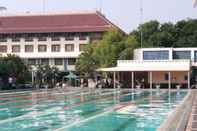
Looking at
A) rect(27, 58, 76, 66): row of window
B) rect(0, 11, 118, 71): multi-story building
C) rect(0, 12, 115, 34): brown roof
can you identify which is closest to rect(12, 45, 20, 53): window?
rect(0, 11, 118, 71): multi-story building

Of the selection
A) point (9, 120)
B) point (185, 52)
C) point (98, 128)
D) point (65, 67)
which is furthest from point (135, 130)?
point (65, 67)

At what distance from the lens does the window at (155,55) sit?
59084mm

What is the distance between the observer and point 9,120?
16.7 metres

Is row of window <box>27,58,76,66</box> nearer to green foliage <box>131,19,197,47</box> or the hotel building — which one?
green foliage <box>131,19,197,47</box>

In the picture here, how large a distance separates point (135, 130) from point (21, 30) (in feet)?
206

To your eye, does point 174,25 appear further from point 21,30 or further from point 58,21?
point 21,30

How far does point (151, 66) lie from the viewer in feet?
172

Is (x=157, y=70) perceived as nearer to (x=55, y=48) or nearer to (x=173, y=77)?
(x=173, y=77)

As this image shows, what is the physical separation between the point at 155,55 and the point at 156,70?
8.01 meters

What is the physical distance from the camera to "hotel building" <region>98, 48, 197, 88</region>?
2021 inches

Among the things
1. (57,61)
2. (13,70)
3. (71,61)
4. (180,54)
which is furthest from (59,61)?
(13,70)

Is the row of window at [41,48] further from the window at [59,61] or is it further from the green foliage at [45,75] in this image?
the green foliage at [45,75]

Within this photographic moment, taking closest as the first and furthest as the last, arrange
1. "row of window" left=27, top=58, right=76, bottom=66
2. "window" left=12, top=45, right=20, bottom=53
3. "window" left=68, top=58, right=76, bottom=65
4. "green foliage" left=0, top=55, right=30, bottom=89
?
"green foliage" left=0, top=55, right=30, bottom=89, "window" left=68, top=58, right=76, bottom=65, "row of window" left=27, top=58, right=76, bottom=66, "window" left=12, top=45, right=20, bottom=53

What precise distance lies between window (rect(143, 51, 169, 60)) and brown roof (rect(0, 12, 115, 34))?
1420cm
